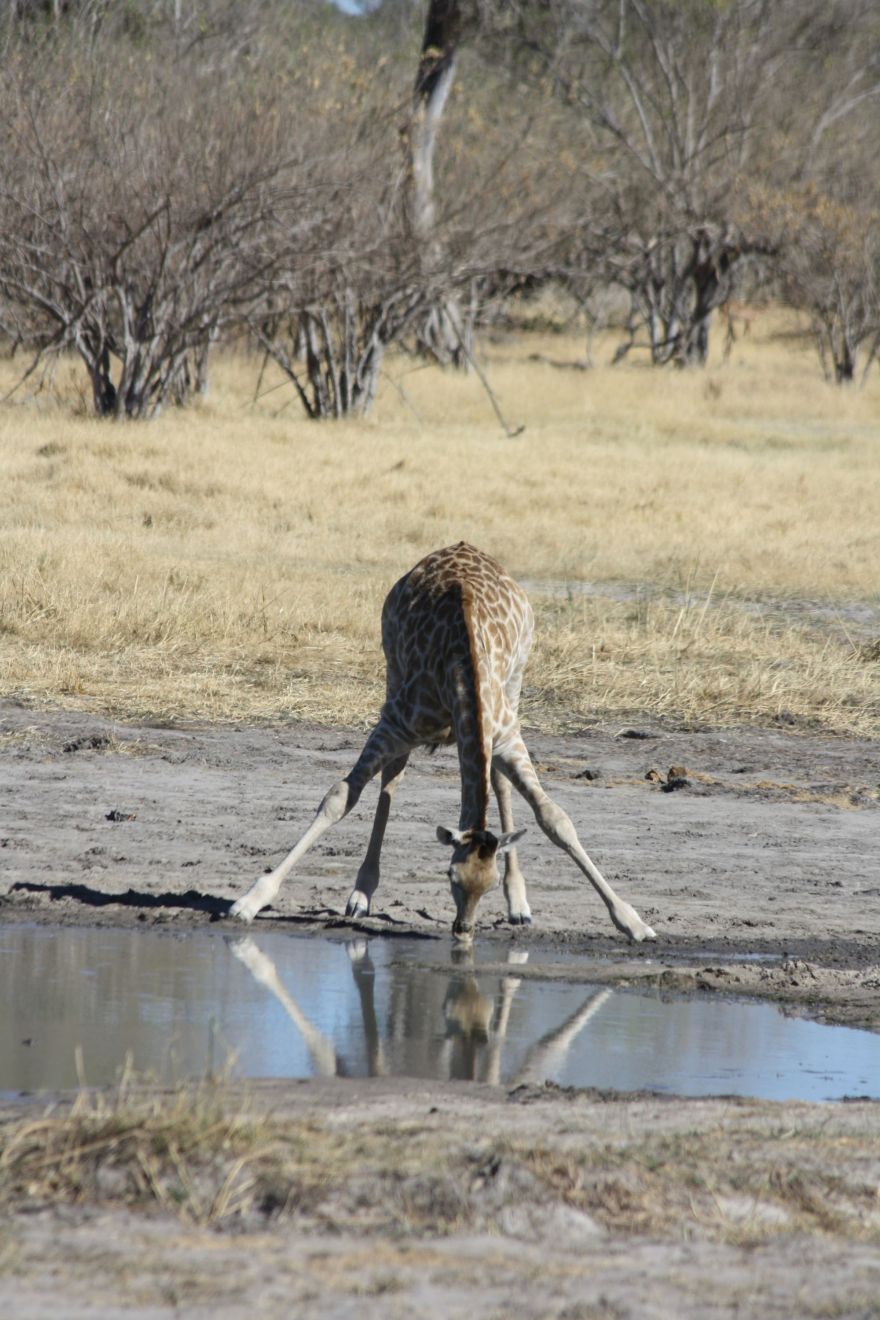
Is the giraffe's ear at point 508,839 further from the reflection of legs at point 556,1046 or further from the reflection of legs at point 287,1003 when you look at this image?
the reflection of legs at point 287,1003

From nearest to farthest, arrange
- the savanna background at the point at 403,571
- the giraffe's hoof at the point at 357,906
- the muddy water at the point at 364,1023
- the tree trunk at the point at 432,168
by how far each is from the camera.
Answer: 1. the savanna background at the point at 403,571
2. the muddy water at the point at 364,1023
3. the giraffe's hoof at the point at 357,906
4. the tree trunk at the point at 432,168

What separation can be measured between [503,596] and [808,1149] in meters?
3.34

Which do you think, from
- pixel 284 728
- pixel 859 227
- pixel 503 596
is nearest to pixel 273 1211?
pixel 503 596

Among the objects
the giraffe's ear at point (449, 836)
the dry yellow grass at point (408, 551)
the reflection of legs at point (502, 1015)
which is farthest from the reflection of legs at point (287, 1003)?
the dry yellow grass at point (408, 551)

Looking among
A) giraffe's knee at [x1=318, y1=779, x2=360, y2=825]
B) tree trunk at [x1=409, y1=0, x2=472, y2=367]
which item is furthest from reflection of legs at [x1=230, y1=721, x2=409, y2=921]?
tree trunk at [x1=409, y1=0, x2=472, y2=367]

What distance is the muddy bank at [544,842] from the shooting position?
6.20m

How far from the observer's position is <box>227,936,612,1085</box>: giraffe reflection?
4.81 metres

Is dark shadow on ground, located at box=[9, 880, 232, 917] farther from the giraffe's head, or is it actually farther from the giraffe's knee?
the giraffe's head

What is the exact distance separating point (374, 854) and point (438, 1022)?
1.31m

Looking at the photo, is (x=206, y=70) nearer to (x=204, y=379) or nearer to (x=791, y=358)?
(x=204, y=379)

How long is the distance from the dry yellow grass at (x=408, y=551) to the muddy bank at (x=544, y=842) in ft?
2.32

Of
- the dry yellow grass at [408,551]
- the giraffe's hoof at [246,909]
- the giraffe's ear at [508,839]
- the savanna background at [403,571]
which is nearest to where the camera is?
the savanna background at [403,571]

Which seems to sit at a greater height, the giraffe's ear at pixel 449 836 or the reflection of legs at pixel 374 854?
the giraffe's ear at pixel 449 836

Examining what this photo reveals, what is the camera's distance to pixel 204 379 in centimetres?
2519
